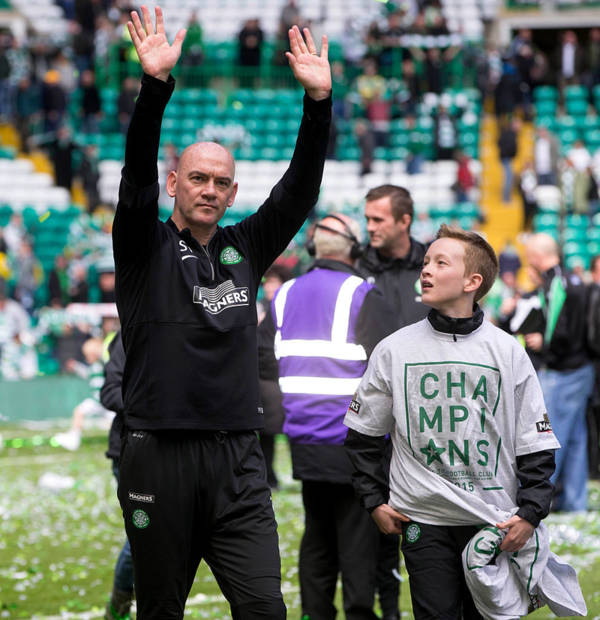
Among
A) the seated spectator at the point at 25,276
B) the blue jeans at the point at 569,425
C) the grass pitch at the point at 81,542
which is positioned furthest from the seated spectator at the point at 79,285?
the blue jeans at the point at 569,425

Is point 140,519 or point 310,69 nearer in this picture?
point 140,519

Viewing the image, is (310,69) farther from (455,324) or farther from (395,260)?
(395,260)

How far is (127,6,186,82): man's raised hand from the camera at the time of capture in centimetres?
398

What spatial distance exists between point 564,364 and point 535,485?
5.92 metres

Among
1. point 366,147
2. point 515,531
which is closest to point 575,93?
point 366,147

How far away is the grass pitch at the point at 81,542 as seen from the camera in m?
6.93

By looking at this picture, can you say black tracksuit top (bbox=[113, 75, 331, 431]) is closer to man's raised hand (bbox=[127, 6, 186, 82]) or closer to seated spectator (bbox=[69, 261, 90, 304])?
man's raised hand (bbox=[127, 6, 186, 82])

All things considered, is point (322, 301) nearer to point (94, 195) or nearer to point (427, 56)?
point (94, 195)

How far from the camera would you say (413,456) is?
452 cm

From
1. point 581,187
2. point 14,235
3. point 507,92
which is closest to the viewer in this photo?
point 14,235

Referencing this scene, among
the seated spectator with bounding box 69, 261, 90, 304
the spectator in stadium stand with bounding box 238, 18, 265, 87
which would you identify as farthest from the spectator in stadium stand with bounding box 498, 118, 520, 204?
the seated spectator with bounding box 69, 261, 90, 304

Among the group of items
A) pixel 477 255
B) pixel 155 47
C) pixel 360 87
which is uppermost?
pixel 360 87

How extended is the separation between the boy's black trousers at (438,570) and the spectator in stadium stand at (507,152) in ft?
71.9

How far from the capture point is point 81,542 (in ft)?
29.7
